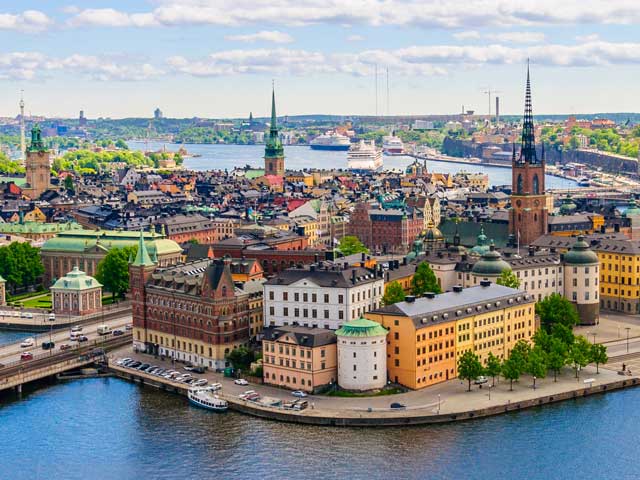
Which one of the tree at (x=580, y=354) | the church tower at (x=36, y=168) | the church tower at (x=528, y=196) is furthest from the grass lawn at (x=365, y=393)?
the church tower at (x=36, y=168)

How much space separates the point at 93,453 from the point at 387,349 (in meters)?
17.0

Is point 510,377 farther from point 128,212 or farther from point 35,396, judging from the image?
point 128,212

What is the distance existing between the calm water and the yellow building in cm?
593

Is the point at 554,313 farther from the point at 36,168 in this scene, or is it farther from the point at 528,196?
the point at 36,168

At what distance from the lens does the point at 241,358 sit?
69.4 metres

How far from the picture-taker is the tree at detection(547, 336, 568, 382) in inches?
2645

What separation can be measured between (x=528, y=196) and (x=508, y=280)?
26057 millimetres

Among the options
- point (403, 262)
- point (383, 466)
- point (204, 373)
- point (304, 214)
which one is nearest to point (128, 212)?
point (304, 214)

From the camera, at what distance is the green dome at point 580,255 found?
278 ft

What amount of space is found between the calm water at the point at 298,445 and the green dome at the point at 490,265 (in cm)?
1641

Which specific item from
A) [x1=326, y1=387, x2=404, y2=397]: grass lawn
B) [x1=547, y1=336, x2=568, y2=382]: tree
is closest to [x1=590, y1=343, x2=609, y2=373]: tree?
[x1=547, y1=336, x2=568, y2=382]: tree

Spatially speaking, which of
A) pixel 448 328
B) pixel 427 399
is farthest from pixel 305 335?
pixel 448 328

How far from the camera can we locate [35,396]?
68.2 meters

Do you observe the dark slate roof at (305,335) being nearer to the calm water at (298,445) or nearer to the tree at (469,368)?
the calm water at (298,445)
